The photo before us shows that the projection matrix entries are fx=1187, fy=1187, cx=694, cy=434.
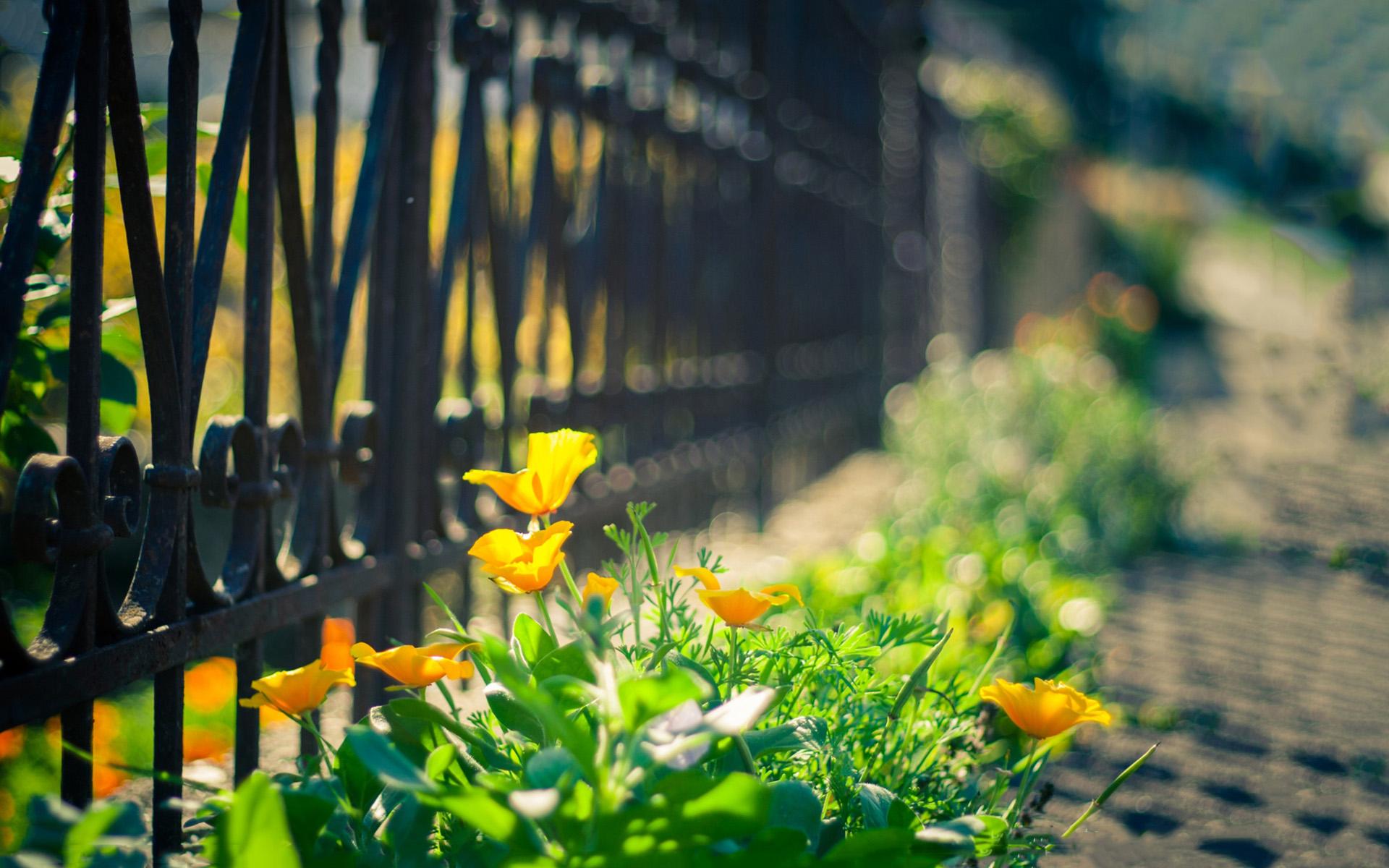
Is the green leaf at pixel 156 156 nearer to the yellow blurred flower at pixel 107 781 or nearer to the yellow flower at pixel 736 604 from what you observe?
the yellow flower at pixel 736 604

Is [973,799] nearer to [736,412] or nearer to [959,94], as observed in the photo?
[736,412]

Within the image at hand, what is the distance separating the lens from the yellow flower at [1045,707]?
3.96 ft

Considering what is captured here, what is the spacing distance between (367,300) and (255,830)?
63.9 inches

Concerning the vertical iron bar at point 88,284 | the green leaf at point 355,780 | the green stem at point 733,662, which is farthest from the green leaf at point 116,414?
the green stem at point 733,662

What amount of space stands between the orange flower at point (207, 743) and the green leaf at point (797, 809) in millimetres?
1928

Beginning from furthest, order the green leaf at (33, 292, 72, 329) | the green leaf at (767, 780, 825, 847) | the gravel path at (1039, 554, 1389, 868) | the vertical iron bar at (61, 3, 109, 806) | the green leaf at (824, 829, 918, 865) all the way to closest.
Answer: the gravel path at (1039, 554, 1389, 868), the green leaf at (33, 292, 72, 329), the vertical iron bar at (61, 3, 109, 806), the green leaf at (767, 780, 825, 847), the green leaf at (824, 829, 918, 865)

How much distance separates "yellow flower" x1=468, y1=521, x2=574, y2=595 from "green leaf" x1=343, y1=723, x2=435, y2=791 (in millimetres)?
251

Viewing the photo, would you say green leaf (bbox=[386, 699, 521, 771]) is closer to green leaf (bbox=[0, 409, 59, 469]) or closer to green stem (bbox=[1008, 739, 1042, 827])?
green stem (bbox=[1008, 739, 1042, 827])

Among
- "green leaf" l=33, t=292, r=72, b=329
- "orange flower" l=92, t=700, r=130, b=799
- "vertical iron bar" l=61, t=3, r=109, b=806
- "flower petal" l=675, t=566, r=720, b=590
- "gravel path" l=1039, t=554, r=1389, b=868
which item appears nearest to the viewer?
"flower petal" l=675, t=566, r=720, b=590

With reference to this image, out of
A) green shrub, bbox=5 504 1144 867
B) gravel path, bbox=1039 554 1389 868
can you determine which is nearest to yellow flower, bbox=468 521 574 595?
green shrub, bbox=5 504 1144 867

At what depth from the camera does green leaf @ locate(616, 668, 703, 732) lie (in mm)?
872

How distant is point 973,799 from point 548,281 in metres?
2.00

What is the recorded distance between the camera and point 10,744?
7.82ft

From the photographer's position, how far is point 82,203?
1385mm
